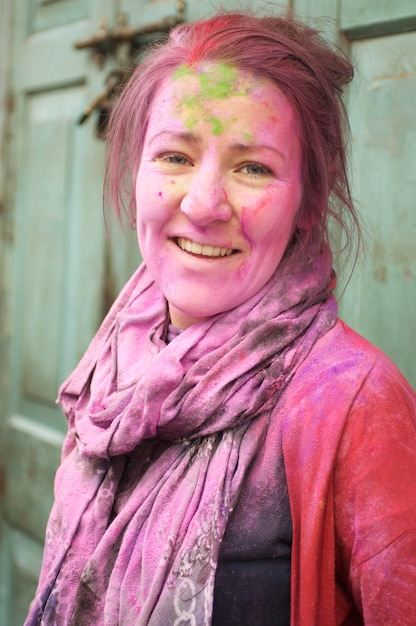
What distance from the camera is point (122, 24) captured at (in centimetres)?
209

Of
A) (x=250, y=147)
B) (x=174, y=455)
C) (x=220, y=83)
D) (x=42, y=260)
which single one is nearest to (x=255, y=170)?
(x=250, y=147)

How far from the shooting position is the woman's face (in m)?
1.13

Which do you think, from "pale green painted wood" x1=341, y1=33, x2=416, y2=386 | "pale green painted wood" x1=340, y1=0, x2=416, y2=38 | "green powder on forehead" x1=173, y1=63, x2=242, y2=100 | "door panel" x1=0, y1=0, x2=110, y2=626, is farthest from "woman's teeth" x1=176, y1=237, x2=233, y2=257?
"door panel" x1=0, y1=0, x2=110, y2=626

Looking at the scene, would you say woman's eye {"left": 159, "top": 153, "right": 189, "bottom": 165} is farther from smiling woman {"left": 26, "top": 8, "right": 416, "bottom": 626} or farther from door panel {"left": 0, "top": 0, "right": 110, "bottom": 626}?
door panel {"left": 0, "top": 0, "right": 110, "bottom": 626}

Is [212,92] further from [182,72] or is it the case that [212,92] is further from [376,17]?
[376,17]

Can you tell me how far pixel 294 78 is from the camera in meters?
1.14

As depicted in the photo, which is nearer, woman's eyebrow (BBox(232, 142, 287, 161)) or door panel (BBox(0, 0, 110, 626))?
woman's eyebrow (BBox(232, 142, 287, 161))

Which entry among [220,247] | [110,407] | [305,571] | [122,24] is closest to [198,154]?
[220,247]

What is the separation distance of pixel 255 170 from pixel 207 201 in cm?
10

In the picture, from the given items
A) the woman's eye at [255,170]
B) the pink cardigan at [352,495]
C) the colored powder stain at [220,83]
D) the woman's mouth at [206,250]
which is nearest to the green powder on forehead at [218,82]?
the colored powder stain at [220,83]

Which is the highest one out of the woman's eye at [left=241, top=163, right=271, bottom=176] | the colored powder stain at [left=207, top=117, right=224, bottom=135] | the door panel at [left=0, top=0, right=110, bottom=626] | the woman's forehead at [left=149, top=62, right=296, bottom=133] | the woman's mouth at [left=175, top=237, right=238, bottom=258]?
the woman's forehead at [left=149, top=62, right=296, bottom=133]

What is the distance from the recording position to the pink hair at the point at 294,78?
114 cm

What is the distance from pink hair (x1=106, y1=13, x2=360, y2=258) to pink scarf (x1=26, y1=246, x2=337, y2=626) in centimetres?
11

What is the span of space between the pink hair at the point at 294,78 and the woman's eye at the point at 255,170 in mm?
81
